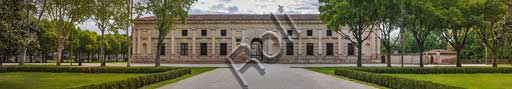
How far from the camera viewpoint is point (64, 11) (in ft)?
138

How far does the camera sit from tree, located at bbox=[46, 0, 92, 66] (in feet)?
134

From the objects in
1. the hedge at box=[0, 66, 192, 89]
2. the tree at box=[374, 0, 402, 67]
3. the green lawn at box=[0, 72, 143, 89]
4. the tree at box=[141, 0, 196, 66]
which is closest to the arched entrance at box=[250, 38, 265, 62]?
the tree at box=[141, 0, 196, 66]

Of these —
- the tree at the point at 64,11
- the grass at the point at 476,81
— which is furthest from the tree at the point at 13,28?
the tree at the point at 64,11

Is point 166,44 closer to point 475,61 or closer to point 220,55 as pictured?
point 220,55

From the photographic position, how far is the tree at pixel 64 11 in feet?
134

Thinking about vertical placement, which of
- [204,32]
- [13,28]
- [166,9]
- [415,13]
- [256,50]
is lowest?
[256,50]

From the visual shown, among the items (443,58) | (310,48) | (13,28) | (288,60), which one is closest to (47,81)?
(13,28)

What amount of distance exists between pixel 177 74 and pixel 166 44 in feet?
132

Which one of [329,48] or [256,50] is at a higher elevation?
[329,48]

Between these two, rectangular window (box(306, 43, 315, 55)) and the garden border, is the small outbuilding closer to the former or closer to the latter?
rectangular window (box(306, 43, 315, 55))

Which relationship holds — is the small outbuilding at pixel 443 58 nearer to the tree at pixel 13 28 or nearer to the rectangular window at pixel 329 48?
the rectangular window at pixel 329 48

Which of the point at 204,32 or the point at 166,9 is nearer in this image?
the point at 166,9

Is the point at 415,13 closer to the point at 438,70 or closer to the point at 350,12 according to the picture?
the point at 350,12

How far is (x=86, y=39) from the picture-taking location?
246 feet
